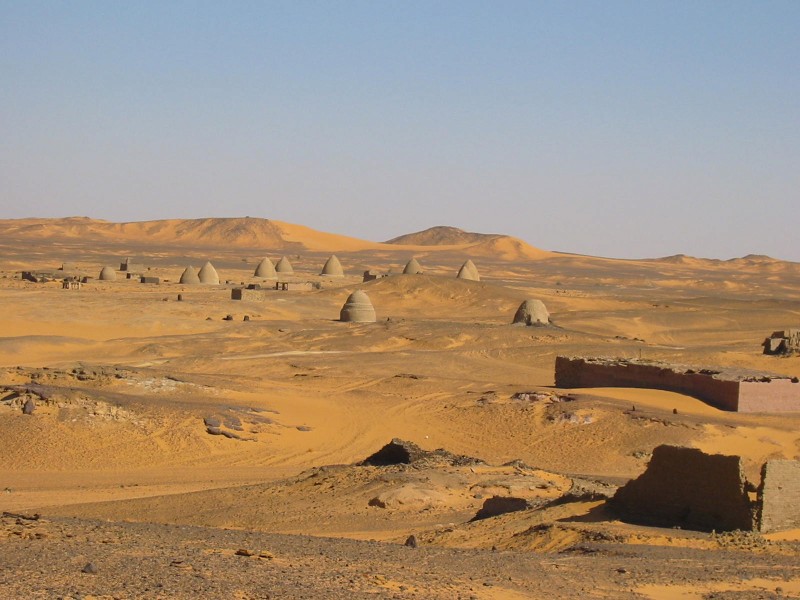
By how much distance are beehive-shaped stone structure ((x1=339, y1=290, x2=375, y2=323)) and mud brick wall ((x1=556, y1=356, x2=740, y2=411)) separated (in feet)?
51.1

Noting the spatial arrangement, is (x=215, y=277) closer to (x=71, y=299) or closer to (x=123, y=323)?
(x=71, y=299)

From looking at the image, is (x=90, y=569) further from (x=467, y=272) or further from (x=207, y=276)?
(x=467, y=272)

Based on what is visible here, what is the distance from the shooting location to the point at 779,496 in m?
12.1

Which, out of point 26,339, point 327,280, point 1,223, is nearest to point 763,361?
point 26,339

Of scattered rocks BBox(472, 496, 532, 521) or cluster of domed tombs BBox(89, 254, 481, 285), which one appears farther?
cluster of domed tombs BBox(89, 254, 481, 285)

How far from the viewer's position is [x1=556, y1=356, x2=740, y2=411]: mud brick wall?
2284cm

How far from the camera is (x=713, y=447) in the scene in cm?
1970

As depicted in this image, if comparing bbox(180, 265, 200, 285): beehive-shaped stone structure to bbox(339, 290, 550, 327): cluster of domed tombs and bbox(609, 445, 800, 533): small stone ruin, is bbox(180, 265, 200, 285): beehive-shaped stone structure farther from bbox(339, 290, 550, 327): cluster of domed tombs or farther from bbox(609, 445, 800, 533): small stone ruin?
bbox(609, 445, 800, 533): small stone ruin

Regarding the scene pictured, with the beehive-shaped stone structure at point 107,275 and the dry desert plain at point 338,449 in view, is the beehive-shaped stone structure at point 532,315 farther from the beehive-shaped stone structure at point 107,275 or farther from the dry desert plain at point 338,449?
the beehive-shaped stone structure at point 107,275

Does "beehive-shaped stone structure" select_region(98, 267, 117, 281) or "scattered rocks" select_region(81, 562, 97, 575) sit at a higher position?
"beehive-shaped stone structure" select_region(98, 267, 117, 281)

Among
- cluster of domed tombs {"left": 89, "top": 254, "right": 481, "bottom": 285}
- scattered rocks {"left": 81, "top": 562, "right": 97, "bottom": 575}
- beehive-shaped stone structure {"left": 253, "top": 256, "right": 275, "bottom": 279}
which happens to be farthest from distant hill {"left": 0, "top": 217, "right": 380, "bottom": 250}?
scattered rocks {"left": 81, "top": 562, "right": 97, "bottom": 575}

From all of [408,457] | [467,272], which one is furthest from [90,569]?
[467,272]

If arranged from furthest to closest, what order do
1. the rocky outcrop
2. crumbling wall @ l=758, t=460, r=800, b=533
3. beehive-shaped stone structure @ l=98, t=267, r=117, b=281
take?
1. beehive-shaped stone structure @ l=98, t=267, r=117, b=281
2. the rocky outcrop
3. crumbling wall @ l=758, t=460, r=800, b=533

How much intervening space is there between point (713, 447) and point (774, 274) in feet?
392
